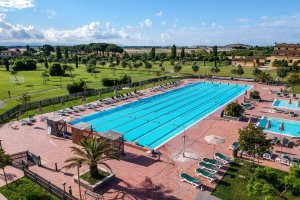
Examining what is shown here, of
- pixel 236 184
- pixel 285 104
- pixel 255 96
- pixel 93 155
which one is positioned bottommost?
pixel 236 184

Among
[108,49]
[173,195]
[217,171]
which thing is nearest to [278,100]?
[217,171]

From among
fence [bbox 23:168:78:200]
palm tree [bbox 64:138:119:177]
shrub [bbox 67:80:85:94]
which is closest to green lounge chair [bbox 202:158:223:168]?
palm tree [bbox 64:138:119:177]

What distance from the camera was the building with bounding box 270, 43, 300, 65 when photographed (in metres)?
76.3

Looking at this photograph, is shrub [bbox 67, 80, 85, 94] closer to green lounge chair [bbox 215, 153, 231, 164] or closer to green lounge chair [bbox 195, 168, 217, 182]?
green lounge chair [bbox 215, 153, 231, 164]

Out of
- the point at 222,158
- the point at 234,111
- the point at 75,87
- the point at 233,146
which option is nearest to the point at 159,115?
the point at 234,111

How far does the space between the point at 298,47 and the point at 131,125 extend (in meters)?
78.0

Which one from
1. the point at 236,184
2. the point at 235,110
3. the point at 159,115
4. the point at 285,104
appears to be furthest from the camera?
the point at 285,104

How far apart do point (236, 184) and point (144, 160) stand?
6.79 metres

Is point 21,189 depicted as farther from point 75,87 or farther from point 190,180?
point 75,87

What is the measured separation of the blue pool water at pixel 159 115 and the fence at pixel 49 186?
31.4 feet

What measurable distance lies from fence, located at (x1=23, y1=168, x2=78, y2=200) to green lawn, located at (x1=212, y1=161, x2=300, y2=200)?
8.48 m

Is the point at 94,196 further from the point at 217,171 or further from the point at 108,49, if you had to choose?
the point at 108,49

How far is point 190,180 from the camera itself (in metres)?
15.6

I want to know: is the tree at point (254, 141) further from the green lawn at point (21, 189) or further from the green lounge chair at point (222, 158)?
the green lawn at point (21, 189)
